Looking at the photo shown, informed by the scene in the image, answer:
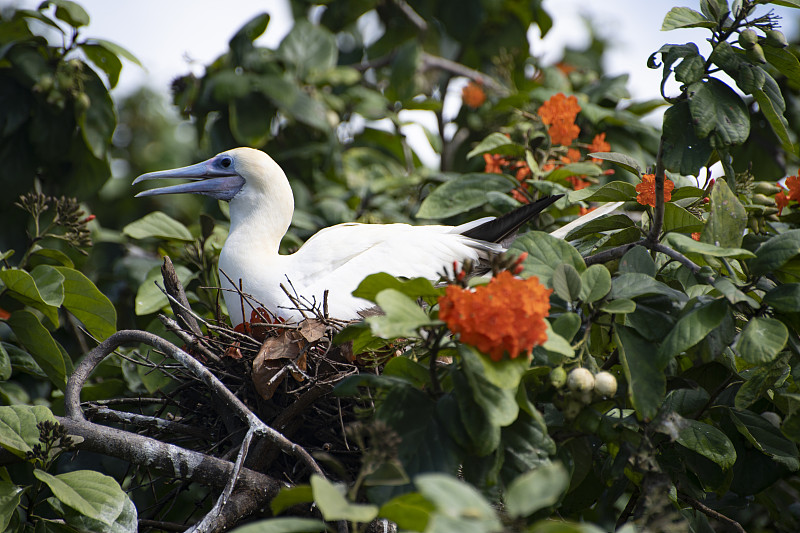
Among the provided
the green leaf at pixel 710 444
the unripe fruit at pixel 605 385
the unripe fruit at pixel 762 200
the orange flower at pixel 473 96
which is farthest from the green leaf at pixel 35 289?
the orange flower at pixel 473 96

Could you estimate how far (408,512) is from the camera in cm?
144

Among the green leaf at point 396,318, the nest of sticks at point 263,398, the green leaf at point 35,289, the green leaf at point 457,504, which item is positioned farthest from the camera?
the green leaf at point 35,289

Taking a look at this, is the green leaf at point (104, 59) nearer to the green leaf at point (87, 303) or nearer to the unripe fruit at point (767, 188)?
the green leaf at point (87, 303)

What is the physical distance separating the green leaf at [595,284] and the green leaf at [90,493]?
1434 mm

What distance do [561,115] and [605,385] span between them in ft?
6.70

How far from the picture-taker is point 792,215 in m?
2.95

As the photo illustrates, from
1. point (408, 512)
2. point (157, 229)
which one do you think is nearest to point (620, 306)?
point (408, 512)

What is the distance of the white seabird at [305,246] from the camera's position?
10.5 feet

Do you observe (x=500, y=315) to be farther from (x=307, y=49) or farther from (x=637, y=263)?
(x=307, y=49)

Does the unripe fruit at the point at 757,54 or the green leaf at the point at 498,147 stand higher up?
the unripe fruit at the point at 757,54

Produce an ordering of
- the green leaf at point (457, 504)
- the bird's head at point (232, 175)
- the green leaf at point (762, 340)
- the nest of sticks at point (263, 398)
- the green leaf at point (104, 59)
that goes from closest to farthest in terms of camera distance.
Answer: the green leaf at point (457, 504) → the green leaf at point (762, 340) → the nest of sticks at point (263, 398) → the bird's head at point (232, 175) → the green leaf at point (104, 59)

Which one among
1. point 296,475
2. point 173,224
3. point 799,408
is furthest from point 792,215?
point 173,224

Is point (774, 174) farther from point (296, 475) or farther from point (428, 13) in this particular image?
point (296, 475)

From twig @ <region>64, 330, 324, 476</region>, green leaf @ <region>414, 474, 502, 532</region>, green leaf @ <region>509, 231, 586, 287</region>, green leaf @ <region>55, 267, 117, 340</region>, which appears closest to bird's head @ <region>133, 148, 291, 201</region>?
green leaf @ <region>55, 267, 117, 340</region>
